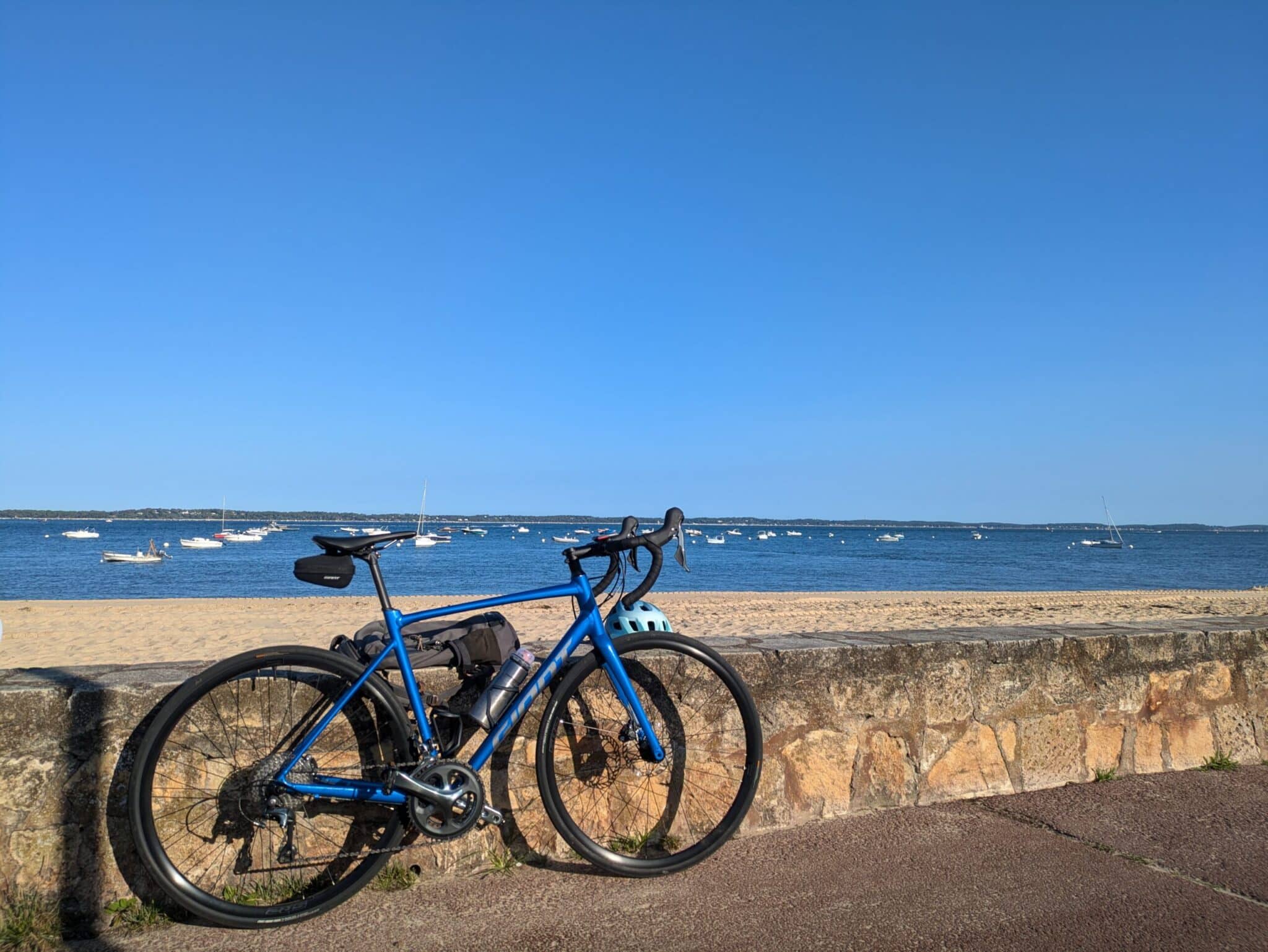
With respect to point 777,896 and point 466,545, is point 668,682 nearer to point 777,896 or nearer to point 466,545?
point 777,896

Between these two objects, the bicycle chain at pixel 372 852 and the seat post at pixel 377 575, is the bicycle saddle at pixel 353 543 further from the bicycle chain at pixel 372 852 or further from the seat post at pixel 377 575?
the bicycle chain at pixel 372 852

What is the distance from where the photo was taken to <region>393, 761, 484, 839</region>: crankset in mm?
2754

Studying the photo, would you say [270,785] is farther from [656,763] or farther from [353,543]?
[656,763]

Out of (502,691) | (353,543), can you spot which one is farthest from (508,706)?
(353,543)

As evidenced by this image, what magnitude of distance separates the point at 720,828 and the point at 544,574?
4525 cm

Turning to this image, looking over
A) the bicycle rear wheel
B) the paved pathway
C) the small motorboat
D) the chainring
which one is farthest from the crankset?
the small motorboat

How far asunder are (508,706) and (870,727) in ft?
5.12

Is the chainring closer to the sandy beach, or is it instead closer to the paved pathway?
the paved pathway

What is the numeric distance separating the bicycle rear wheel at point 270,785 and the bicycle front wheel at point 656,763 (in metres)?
0.58

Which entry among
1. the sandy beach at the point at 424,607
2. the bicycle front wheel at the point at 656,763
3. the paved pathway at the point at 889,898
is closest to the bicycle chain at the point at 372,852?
the paved pathway at the point at 889,898

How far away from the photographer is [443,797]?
2.75 meters

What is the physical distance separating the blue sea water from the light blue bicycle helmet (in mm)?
17909

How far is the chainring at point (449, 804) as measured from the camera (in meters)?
2.77

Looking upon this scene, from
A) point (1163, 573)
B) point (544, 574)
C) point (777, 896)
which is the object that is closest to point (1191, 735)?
point (777, 896)
